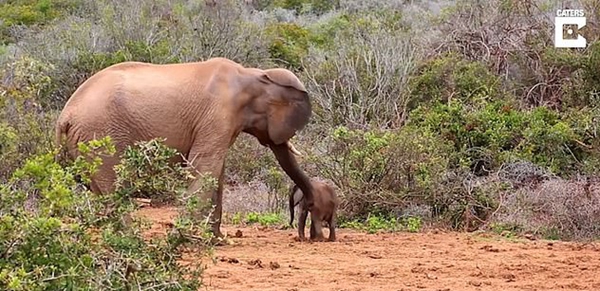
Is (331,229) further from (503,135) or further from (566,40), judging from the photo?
(566,40)

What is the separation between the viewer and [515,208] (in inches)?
528

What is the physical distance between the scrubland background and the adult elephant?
0.74m

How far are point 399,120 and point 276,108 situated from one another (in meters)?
7.11

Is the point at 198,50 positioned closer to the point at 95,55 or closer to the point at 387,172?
the point at 95,55

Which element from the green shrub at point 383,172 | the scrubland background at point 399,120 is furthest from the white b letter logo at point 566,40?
the green shrub at point 383,172

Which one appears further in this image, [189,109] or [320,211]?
[320,211]

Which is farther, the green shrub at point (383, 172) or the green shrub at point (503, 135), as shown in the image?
the green shrub at point (503, 135)

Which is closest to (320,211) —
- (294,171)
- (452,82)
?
(294,171)

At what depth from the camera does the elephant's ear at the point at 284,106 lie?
11.7 meters

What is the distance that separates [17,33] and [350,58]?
51.9ft

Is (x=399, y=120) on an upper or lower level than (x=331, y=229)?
lower

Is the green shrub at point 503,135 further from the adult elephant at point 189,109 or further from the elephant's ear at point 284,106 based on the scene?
the adult elephant at point 189,109

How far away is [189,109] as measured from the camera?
449 inches

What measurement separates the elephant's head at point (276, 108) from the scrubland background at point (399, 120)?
2132 millimetres
